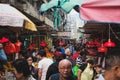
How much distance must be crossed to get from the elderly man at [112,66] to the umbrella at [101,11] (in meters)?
0.69

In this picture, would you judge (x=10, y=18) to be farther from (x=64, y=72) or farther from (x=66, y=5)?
(x=66, y=5)

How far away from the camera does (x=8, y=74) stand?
959 centimetres

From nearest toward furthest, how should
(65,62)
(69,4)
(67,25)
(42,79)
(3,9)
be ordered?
1. (69,4)
2. (65,62)
3. (3,9)
4. (42,79)
5. (67,25)

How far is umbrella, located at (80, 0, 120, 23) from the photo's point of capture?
475cm

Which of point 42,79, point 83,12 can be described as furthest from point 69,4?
point 42,79

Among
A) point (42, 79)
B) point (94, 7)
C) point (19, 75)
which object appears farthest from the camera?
point (42, 79)

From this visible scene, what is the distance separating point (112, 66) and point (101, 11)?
3.39ft

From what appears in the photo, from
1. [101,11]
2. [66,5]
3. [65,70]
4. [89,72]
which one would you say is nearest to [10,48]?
[89,72]

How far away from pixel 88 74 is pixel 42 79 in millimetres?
2294

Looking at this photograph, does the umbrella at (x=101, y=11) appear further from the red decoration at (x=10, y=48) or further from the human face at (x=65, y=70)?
the red decoration at (x=10, y=48)

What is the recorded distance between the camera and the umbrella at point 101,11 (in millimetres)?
4754

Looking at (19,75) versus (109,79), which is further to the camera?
(19,75)

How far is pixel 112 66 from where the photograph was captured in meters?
4.02

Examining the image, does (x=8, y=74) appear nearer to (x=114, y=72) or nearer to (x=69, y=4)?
(x=69, y=4)
